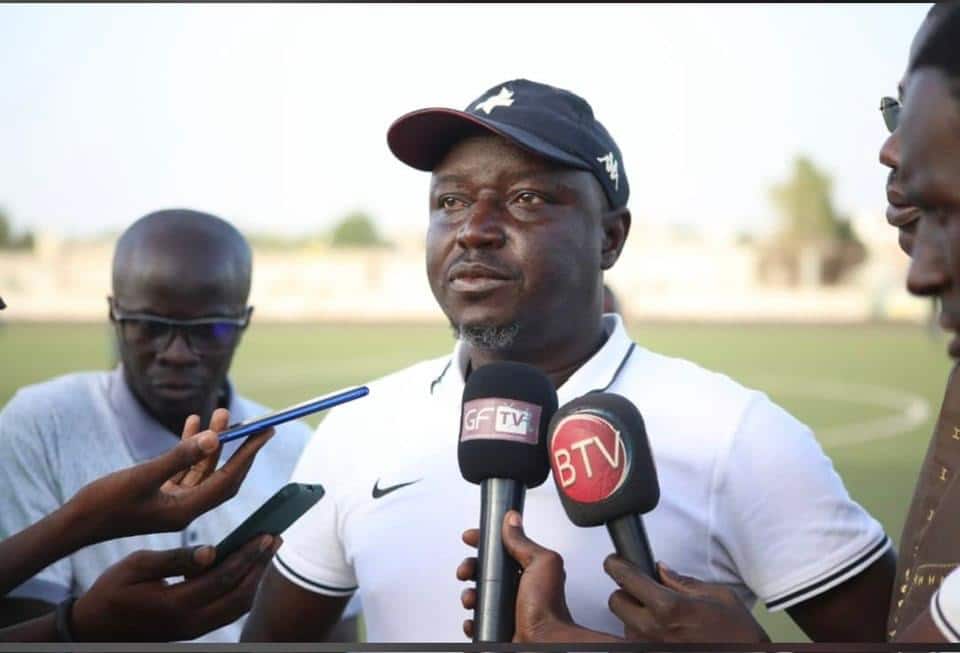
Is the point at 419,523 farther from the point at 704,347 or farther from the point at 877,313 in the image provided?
the point at 877,313

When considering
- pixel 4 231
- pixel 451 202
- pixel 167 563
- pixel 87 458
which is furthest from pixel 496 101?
pixel 4 231

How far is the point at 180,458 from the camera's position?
2553 mm

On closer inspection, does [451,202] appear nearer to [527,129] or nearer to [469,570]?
[527,129]

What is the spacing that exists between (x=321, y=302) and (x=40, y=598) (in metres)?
42.3

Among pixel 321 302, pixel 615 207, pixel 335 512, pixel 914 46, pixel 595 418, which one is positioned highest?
pixel 914 46

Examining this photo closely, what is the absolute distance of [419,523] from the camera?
302 centimetres

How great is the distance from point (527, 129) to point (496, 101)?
17 centimetres

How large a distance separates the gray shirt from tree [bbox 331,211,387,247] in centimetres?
4975

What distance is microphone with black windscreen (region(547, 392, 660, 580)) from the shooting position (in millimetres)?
2145

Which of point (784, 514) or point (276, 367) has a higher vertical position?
point (784, 514)

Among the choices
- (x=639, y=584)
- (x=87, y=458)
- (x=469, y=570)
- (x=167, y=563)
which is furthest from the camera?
(x=87, y=458)

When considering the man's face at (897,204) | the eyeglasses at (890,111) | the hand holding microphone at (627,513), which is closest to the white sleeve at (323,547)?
the hand holding microphone at (627,513)

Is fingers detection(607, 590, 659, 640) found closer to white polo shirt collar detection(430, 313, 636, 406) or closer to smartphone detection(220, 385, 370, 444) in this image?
smartphone detection(220, 385, 370, 444)

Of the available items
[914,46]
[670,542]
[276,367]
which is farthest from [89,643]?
[276,367]
